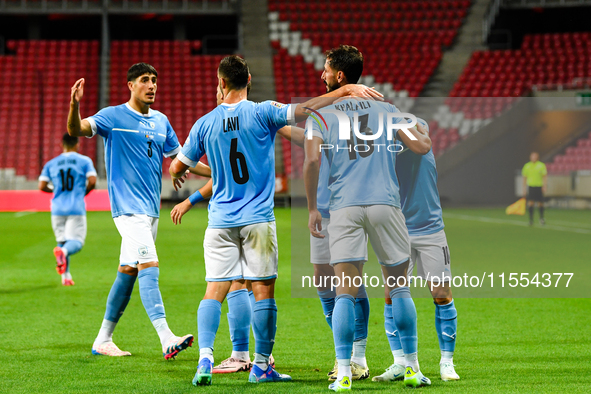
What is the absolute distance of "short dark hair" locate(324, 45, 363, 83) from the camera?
4.16 m

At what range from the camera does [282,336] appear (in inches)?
233

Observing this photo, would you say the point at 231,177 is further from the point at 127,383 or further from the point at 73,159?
the point at 73,159

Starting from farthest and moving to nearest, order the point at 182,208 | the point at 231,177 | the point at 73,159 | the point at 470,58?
the point at 470,58
the point at 73,159
the point at 182,208
the point at 231,177

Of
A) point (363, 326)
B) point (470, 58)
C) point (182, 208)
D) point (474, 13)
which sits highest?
point (474, 13)

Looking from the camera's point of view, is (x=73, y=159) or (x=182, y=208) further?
(x=73, y=159)

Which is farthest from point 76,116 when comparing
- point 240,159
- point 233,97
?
point 240,159

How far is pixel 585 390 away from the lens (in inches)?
161

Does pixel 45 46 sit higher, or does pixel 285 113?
pixel 45 46

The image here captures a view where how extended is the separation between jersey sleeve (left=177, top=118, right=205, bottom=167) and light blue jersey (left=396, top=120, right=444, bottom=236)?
1253 millimetres

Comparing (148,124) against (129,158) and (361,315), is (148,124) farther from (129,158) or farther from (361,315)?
(361,315)

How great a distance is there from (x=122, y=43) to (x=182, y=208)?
2622 cm

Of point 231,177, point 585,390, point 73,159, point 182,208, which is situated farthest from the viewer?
point 73,159

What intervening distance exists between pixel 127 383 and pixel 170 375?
1.06 ft

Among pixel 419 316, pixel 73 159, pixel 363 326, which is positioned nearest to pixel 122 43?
pixel 73 159
